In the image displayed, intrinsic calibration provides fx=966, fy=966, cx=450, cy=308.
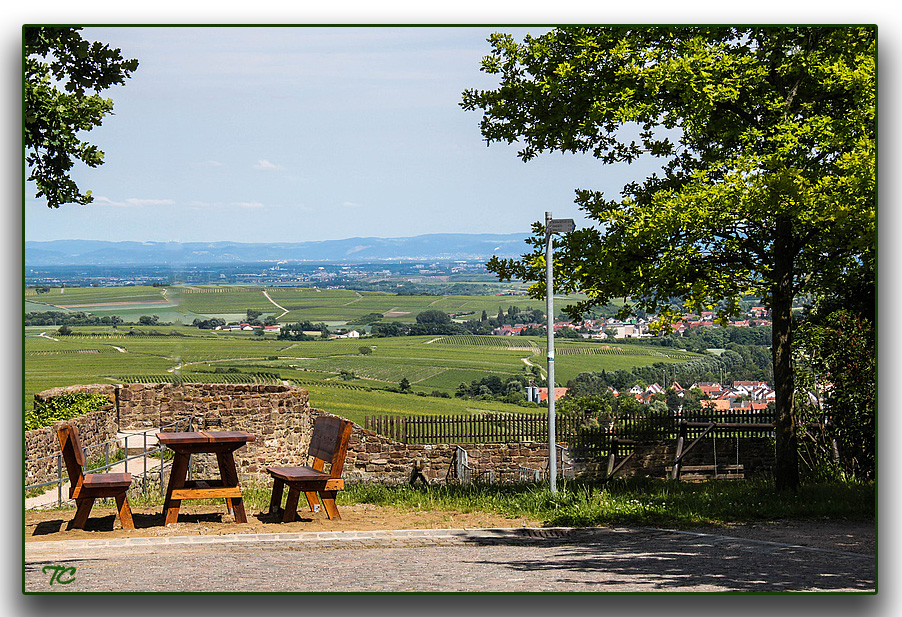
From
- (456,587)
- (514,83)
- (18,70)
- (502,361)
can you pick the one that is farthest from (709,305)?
(502,361)

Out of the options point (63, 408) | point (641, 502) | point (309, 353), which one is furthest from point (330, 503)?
point (309, 353)

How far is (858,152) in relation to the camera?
886 cm

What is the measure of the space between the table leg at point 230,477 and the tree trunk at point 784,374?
19.0ft

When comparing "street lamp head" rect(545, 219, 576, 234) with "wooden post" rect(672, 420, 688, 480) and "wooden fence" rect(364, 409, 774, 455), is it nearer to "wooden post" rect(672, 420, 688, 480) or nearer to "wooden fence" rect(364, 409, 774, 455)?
"wooden fence" rect(364, 409, 774, 455)

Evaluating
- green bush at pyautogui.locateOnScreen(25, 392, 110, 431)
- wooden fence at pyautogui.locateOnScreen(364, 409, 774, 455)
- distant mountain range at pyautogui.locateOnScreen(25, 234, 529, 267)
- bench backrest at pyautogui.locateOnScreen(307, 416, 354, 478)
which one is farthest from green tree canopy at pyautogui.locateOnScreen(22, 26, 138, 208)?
wooden fence at pyautogui.locateOnScreen(364, 409, 774, 455)

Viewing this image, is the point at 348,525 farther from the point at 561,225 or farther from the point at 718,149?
the point at 718,149

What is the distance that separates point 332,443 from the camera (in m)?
9.07

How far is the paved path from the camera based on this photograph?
23.0ft

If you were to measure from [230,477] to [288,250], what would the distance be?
256 cm

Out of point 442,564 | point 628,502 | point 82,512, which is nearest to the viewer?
point 442,564

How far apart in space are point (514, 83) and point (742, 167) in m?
2.60

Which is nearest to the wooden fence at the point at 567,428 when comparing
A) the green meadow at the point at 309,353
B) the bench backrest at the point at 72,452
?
the green meadow at the point at 309,353

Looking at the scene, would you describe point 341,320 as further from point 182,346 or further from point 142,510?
point 142,510

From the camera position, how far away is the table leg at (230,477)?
8.78 metres
